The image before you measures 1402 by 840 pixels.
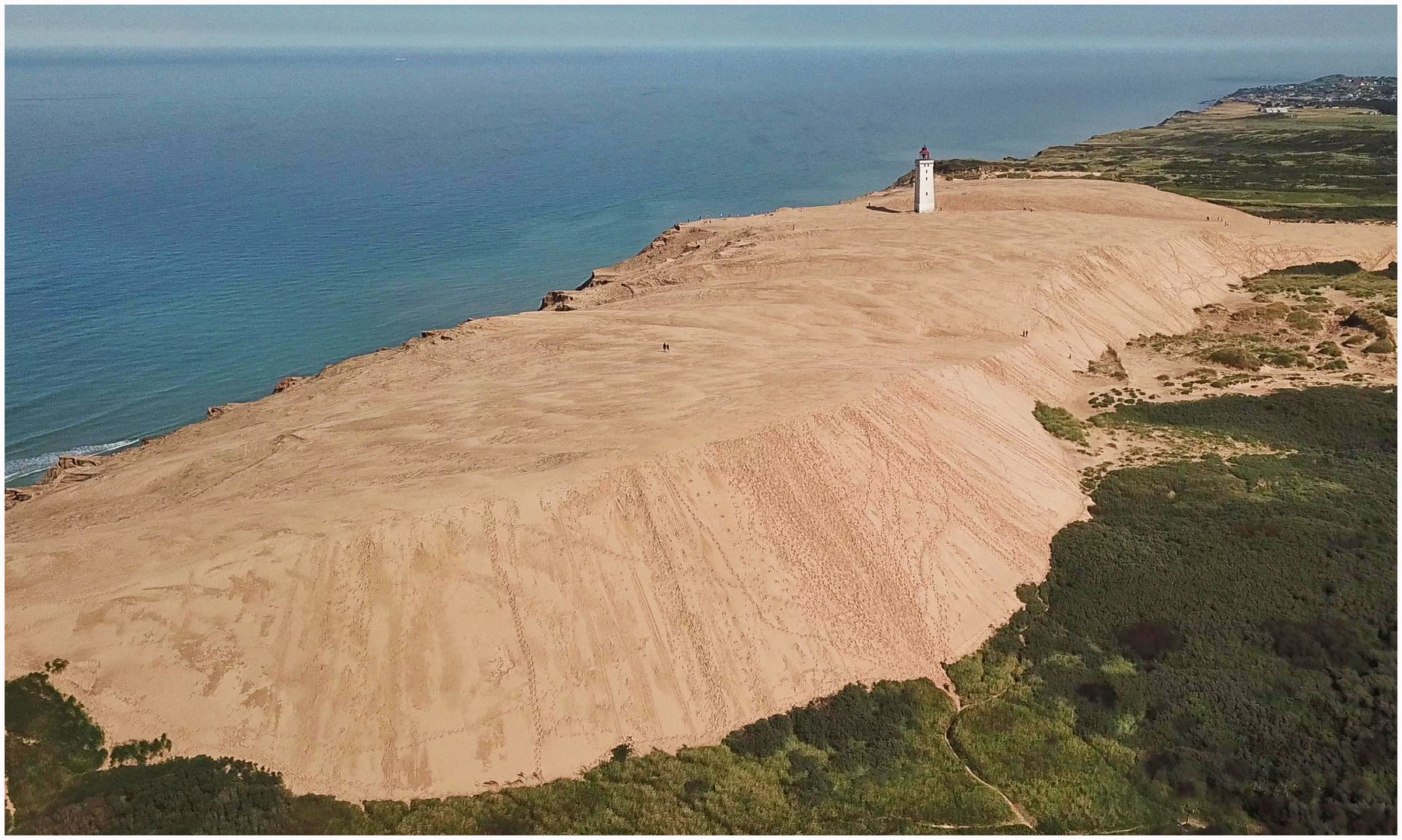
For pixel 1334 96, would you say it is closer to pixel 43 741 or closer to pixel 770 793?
pixel 770 793

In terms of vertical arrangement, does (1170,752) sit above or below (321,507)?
below

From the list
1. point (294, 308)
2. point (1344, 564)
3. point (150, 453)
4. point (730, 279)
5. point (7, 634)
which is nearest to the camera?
point (7, 634)

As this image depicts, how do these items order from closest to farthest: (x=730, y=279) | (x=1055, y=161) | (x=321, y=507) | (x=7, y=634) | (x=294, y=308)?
1. (x=7, y=634)
2. (x=321, y=507)
3. (x=730, y=279)
4. (x=294, y=308)
5. (x=1055, y=161)

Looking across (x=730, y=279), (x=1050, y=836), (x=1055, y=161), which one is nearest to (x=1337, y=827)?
(x=1050, y=836)

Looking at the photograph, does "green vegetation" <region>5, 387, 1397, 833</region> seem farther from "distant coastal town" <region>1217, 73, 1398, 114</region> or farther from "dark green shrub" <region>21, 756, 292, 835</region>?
"distant coastal town" <region>1217, 73, 1398, 114</region>

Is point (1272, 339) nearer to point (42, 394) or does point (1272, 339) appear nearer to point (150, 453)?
point (150, 453)

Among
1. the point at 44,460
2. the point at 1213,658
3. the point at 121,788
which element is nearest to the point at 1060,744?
the point at 1213,658
